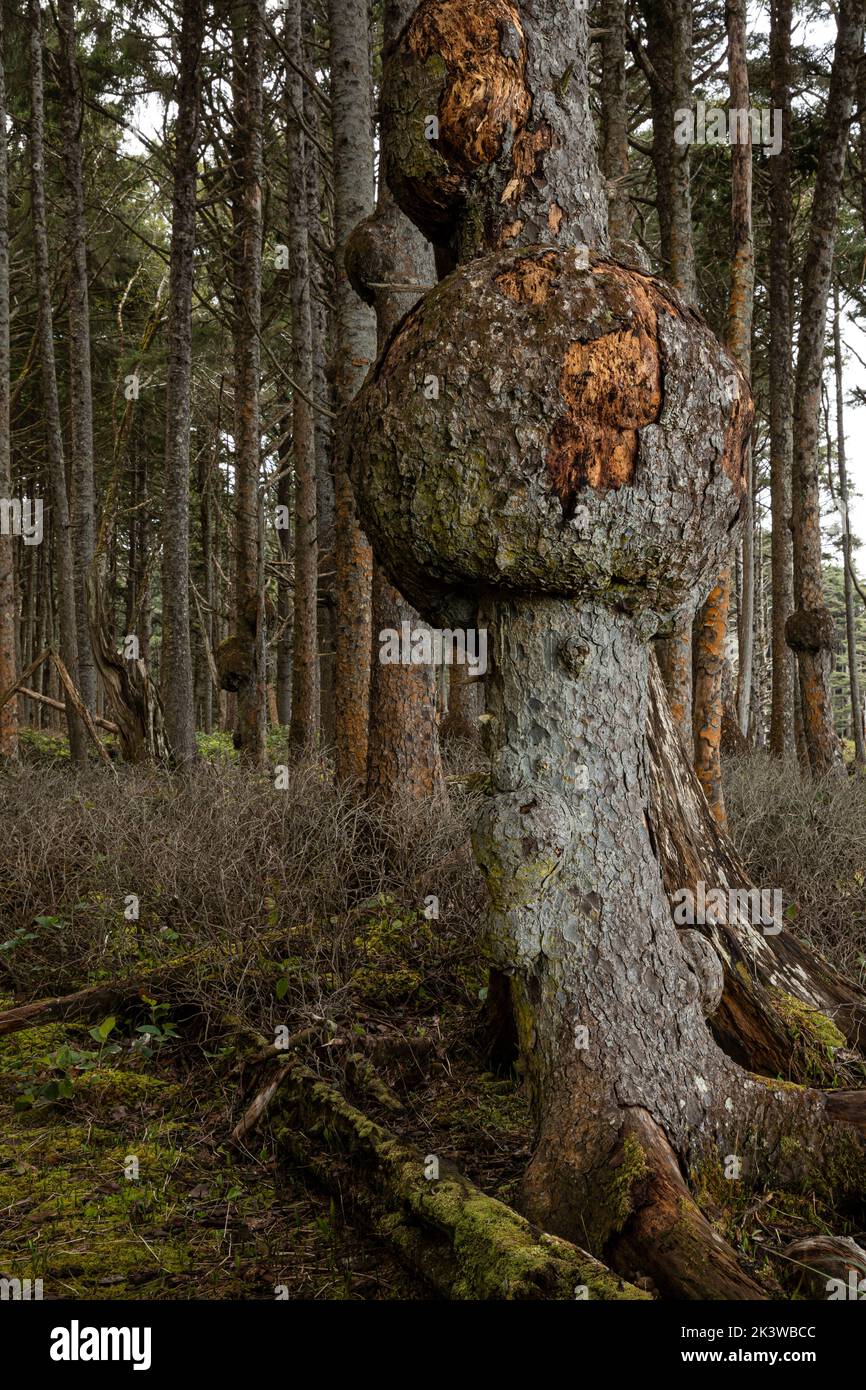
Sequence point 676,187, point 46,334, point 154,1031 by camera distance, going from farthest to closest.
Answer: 1. point 46,334
2. point 676,187
3. point 154,1031

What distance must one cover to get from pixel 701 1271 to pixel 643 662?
5.55 ft

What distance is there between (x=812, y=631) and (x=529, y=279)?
27.8 feet

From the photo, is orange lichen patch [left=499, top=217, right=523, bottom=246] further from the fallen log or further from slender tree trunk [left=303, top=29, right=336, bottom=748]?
slender tree trunk [left=303, top=29, right=336, bottom=748]

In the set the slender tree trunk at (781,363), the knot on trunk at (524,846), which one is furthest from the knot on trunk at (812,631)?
the knot on trunk at (524,846)

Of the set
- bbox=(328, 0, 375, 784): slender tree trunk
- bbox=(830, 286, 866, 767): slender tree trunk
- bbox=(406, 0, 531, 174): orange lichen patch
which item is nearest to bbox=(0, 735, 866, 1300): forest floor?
bbox=(328, 0, 375, 784): slender tree trunk

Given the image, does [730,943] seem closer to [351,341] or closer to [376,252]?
[376,252]

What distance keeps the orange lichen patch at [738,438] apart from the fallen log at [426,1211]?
2.19 metres

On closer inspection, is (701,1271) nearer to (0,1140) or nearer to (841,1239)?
(841,1239)

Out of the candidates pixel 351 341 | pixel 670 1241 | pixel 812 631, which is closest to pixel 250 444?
pixel 351 341

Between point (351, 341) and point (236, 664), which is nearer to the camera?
point (351, 341)

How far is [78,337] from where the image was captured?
12227 mm

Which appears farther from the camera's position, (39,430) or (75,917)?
(39,430)

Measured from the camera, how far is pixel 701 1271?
228cm
